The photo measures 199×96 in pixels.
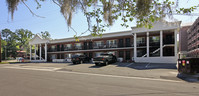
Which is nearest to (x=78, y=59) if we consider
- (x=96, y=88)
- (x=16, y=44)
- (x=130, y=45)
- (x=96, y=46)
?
(x=96, y=46)

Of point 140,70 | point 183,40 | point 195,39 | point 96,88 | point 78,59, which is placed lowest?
point 140,70

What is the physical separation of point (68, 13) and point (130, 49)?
23154 millimetres

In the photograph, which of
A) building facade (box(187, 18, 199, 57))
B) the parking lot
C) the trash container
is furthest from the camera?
building facade (box(187, 18, 199, 57))

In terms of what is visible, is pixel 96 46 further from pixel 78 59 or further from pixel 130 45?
pixel 78 59

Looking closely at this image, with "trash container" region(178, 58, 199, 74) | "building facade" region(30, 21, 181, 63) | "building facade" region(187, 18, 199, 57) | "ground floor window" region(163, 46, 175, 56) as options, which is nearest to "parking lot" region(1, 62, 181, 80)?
"trash container" region(178, 58, 199, 74)

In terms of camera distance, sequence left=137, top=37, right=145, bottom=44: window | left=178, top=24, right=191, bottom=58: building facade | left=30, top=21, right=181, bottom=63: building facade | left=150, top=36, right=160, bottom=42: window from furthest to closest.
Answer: left=178, top=24, right=191, bottom=58: building facade → left=137, top=37, right=145, bottom=44: window → left=150, top=36, right=160, bottom=42: window → left=30, top=21, right=181, bottom=63: building facade

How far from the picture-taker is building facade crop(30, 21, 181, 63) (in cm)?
2033

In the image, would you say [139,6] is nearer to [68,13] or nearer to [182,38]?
[68,13]

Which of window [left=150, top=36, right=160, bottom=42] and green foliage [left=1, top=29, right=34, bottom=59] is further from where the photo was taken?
green foliage [left=1, top=29, right=34, bottom=59]

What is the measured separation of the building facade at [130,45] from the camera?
800 inches

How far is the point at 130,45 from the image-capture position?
83.3 feet

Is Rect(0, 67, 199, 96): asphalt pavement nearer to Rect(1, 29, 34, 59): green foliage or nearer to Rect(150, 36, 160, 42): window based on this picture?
Rect(150, 36, 160, 42): window

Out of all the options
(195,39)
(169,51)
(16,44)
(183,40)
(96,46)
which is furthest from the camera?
(16,44)

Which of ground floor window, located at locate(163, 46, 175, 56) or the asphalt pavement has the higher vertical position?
ground floor window, located at locate(163, 46, 175, 56)
